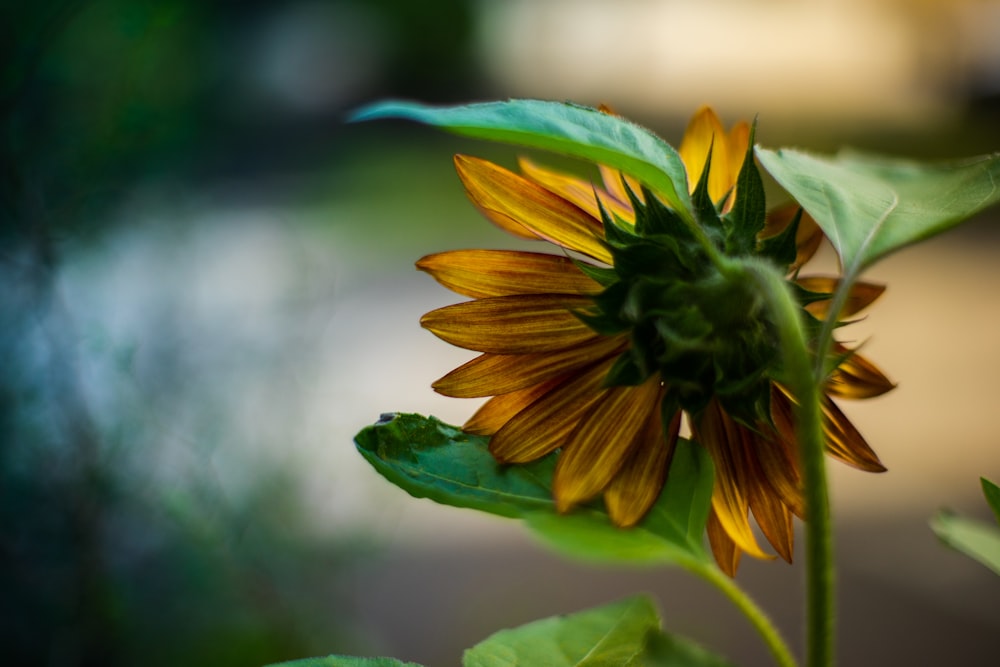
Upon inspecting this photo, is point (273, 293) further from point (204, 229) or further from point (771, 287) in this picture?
point (771, 287)

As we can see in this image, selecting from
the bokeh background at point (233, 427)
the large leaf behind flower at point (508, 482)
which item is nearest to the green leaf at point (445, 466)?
the large leaf behind flower at point (508, 482)

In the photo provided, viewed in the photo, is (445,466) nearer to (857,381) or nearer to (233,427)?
(857,381)

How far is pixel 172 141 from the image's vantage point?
89cm

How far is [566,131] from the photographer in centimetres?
18

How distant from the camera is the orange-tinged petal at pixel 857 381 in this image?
10.0 inches

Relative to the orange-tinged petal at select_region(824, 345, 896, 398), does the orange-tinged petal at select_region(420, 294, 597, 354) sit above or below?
above

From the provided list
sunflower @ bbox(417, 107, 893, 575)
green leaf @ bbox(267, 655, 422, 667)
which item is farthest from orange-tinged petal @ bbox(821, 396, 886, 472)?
green leaf @ bbox(267, 655, 422, 667)

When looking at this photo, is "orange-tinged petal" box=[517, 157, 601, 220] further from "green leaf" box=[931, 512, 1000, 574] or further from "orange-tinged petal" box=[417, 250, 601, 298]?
"green leaf" box=[931, 512, 1000, 574]

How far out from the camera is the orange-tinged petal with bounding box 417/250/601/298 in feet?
0.78

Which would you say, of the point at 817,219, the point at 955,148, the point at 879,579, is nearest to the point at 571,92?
the point at 955,148

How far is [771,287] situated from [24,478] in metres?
0.80

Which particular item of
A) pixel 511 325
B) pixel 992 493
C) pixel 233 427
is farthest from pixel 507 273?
pixel 233 427

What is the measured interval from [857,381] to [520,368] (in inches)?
3.6

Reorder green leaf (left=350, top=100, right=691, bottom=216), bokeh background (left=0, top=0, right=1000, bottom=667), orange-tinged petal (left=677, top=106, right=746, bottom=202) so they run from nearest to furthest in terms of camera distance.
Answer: green leaf (left=350, top=100, right=691, bottom=216)
orange-tinged petal (left=677, top=106, right=746, bottom=202)
bokeh background (left=0, top=0, right=1000, bottom=667)
